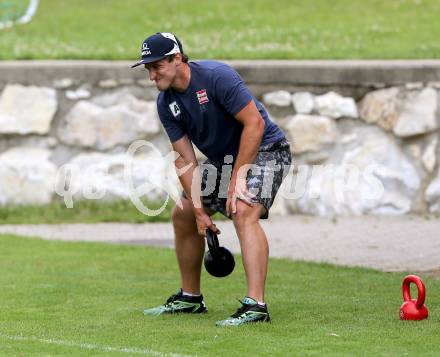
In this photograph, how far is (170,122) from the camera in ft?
24.9

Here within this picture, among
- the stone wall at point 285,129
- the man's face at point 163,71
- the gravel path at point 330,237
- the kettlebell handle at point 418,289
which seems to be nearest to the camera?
the kettlebell handle at point 418,289

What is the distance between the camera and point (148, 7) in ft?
56.7

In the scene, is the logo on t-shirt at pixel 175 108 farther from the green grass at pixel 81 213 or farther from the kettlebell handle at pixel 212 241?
the green grass at pixel 81 213

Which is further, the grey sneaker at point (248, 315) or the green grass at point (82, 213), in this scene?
the green grass at point (82, 213)

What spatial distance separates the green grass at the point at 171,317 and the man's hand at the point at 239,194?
0.71 meters

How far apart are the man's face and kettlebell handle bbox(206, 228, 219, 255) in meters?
0.94

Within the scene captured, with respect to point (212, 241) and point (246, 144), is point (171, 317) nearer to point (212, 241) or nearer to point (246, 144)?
point (212, 241)

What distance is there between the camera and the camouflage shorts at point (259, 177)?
7.35 metres

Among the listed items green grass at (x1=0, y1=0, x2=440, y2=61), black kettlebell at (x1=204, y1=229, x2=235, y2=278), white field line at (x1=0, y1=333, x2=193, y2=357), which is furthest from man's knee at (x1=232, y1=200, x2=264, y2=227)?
green grass at (x1=0, y1=0, x2=440, y2=61)

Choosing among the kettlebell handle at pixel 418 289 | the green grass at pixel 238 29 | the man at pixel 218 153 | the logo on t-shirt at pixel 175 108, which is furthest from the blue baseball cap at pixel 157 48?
the green grass at pixel 238 29

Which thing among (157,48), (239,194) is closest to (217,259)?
(239,194)

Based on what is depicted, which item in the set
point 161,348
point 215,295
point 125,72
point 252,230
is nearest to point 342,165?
point 125,72

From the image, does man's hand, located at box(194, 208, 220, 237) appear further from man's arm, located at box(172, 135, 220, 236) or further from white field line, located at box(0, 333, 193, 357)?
white field line, located at box(0, 333, 193, 357)

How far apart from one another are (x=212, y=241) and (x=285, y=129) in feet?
16.9
